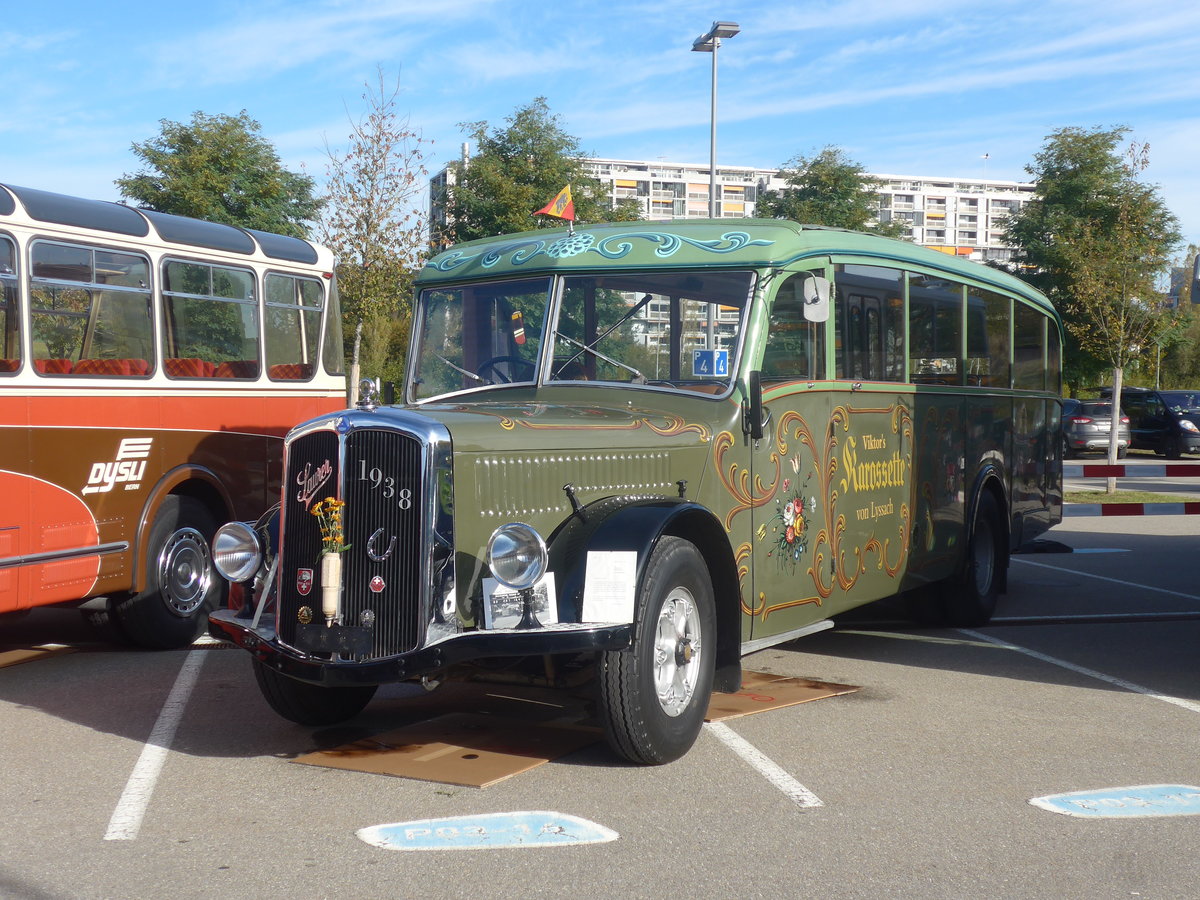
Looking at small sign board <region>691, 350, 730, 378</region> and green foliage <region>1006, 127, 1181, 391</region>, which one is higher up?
green foliage <region>1006, 127, 1181, 391</region>

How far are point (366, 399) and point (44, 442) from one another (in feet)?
9.72

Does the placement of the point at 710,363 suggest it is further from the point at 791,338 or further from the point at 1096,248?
the point at 1096,248

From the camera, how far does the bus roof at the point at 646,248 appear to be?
Answer: 677 cm

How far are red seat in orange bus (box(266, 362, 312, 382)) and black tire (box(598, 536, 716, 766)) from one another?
5466 mm

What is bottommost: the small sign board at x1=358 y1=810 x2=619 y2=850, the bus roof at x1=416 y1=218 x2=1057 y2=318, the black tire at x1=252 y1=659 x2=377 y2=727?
the small sign board at x1=358 y1=810 x2=619 y2=850

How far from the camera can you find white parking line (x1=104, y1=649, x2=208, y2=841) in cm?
482

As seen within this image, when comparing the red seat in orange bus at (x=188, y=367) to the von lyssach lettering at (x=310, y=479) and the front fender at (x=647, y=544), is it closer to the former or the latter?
the von lyssach lettering at (x=310, y=479)

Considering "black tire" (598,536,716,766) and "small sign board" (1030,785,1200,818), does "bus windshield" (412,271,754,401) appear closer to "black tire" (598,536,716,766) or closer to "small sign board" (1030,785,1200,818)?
"black tire" (598,536,716,766)

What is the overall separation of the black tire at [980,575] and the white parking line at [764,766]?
3.65 meters

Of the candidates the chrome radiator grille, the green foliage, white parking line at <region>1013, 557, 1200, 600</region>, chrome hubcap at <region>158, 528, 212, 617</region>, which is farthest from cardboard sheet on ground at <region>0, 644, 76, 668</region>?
the green foliage

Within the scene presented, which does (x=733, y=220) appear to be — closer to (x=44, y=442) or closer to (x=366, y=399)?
(x=366, y=399)

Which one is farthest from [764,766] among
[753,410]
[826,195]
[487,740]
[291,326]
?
[826,195]

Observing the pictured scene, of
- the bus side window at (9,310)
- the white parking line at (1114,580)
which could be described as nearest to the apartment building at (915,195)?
the white parking line at (1114,580)

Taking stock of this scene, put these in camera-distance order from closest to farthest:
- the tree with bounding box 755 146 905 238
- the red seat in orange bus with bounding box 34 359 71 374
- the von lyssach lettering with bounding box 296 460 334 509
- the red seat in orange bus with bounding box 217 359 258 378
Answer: the von lyssach lettering with bounding box 296 460 334 509 < the red seat in orange bus with bounding box 34 359 71 374 < the red seat in orange bus with bounding box 217 359 258 378 < the tree with bounding box 755 146 905 238
